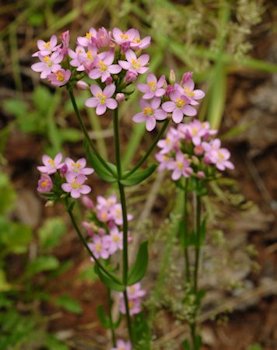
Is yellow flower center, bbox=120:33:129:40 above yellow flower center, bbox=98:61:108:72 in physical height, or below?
above

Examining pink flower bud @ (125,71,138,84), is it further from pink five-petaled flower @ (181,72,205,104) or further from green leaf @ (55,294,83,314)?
green leaf @ (55,294,83,314)

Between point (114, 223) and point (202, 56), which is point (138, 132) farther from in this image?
point (114, 223)

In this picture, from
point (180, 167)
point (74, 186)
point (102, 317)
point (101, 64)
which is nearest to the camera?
point (101, 64)

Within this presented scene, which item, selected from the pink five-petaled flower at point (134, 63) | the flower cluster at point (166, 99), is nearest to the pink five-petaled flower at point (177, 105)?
the flower cluster at point (166, 99)

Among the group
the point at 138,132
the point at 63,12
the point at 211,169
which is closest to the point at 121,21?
the point at 63,12

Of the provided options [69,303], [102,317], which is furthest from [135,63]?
[69,303]

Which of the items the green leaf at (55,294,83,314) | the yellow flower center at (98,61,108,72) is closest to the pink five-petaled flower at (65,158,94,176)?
the yellow flower center at (98,61,108,72)

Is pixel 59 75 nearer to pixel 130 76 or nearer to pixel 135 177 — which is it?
pixel 130 76
